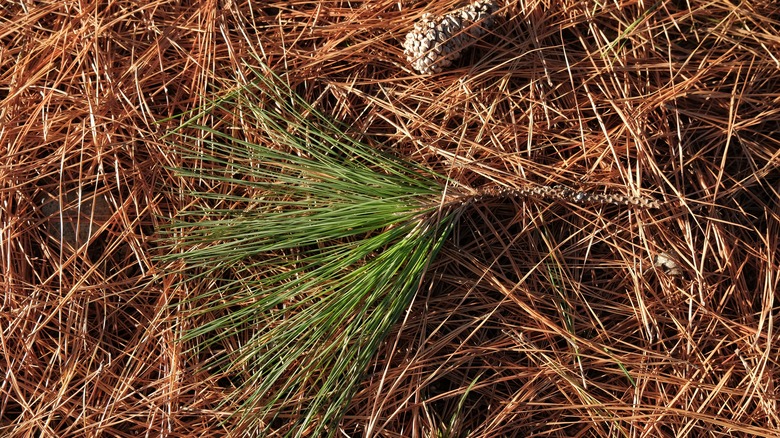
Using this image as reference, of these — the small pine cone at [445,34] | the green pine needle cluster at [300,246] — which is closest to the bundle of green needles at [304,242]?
the green pine needle cluster at [300,246]

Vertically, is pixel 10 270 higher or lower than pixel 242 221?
lower

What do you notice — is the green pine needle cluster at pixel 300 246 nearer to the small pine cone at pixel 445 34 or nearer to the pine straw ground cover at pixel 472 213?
the pine straw ground cover at pixel 472 213

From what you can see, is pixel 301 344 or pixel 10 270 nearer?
pixel 301 344

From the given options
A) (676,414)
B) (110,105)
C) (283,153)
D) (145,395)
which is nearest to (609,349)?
(676,414)

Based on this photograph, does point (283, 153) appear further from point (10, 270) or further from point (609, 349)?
point (609, 349)

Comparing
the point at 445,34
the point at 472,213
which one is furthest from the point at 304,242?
the point at 445,34

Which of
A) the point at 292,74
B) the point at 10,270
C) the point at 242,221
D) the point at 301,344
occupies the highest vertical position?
the point at 292,74
